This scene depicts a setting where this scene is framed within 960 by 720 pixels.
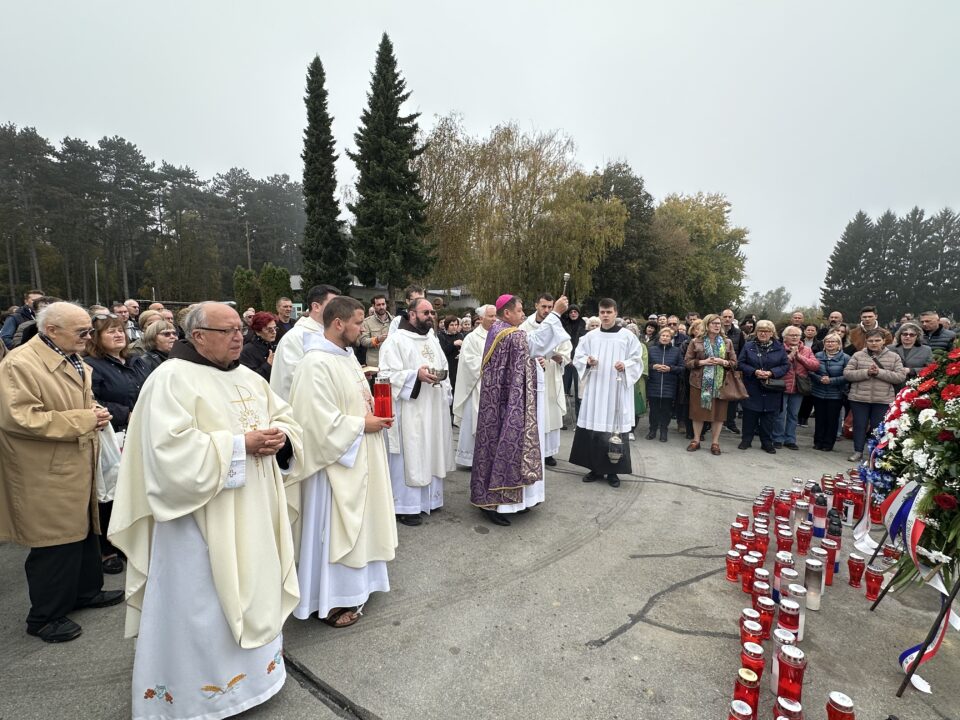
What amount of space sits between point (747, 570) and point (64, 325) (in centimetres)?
500

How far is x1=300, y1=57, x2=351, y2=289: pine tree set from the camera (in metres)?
29.4

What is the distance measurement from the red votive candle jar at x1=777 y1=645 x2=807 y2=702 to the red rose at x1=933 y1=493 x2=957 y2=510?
4.25 ft

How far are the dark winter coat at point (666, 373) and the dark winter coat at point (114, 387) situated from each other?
761cm

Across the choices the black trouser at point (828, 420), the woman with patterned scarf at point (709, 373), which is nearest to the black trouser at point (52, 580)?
the woman with patterned scarf at point (709, 373)

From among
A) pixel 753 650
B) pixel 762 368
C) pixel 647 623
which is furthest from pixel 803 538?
pixel 762 368

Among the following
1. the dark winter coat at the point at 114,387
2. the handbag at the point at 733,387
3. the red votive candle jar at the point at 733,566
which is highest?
the dark winter coat at the point at 114,387

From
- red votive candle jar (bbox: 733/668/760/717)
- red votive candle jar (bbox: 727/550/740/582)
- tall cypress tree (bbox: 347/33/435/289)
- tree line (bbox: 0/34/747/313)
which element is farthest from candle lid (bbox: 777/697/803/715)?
tall cypress tree (bbox: 347/33/435/289)

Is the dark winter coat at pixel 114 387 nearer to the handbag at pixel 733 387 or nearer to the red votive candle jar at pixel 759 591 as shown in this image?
the red votive candle jar at pixel 759 591

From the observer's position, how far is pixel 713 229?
4372 centimetres

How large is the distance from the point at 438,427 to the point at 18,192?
47.7 meters

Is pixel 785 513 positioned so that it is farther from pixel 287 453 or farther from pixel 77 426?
pixel 77 426

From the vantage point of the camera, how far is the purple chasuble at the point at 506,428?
489 centimetres

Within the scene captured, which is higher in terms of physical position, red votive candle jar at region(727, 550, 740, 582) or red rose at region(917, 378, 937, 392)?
red rose at region(917, 378, 937, 392)

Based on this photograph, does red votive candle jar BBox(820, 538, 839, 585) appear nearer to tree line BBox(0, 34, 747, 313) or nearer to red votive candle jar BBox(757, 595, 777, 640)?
red votive candle jar BBox(757, 595, 777, 640)
